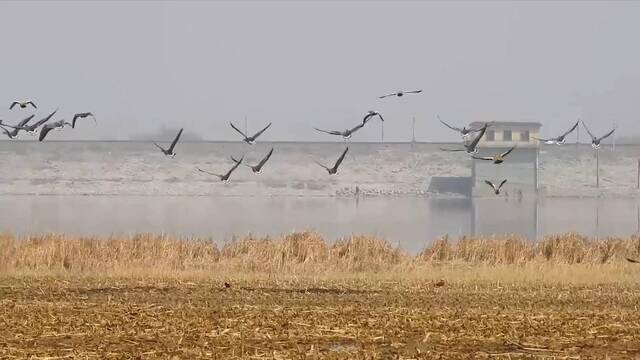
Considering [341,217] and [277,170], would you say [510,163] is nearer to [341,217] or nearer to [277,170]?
[277,170]

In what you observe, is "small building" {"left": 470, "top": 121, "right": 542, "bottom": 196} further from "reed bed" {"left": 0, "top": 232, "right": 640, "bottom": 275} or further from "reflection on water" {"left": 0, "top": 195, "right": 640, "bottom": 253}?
"reed bed" {"left": 0, "top": 232, "right": 640, "bottom": 275}

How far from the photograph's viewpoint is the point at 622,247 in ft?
118

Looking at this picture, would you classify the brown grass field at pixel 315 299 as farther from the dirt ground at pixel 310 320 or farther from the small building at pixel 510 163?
the small building at pixel 510 163

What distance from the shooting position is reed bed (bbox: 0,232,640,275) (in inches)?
1275

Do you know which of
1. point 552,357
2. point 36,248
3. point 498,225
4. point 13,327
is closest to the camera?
point 552,357

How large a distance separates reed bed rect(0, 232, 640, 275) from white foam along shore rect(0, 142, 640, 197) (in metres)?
93.3

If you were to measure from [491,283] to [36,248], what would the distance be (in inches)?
498

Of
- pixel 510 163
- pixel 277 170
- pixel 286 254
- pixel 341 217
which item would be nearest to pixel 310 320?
pixel 286 254

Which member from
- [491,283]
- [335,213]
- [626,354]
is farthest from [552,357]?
[335,213]

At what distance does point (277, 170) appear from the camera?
135m

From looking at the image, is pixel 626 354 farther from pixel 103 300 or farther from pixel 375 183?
pixel 375 183

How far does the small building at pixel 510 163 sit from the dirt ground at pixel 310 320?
9566 centimetres

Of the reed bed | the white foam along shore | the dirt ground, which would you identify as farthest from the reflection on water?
the dirt ground

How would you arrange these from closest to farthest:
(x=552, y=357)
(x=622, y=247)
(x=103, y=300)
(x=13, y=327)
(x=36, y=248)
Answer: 1. (x=552, y=357)
2. (x=13, y=327)
3. (x=103, y=300)
4. (x=36, y=248)
5. (x=622, y=247)
